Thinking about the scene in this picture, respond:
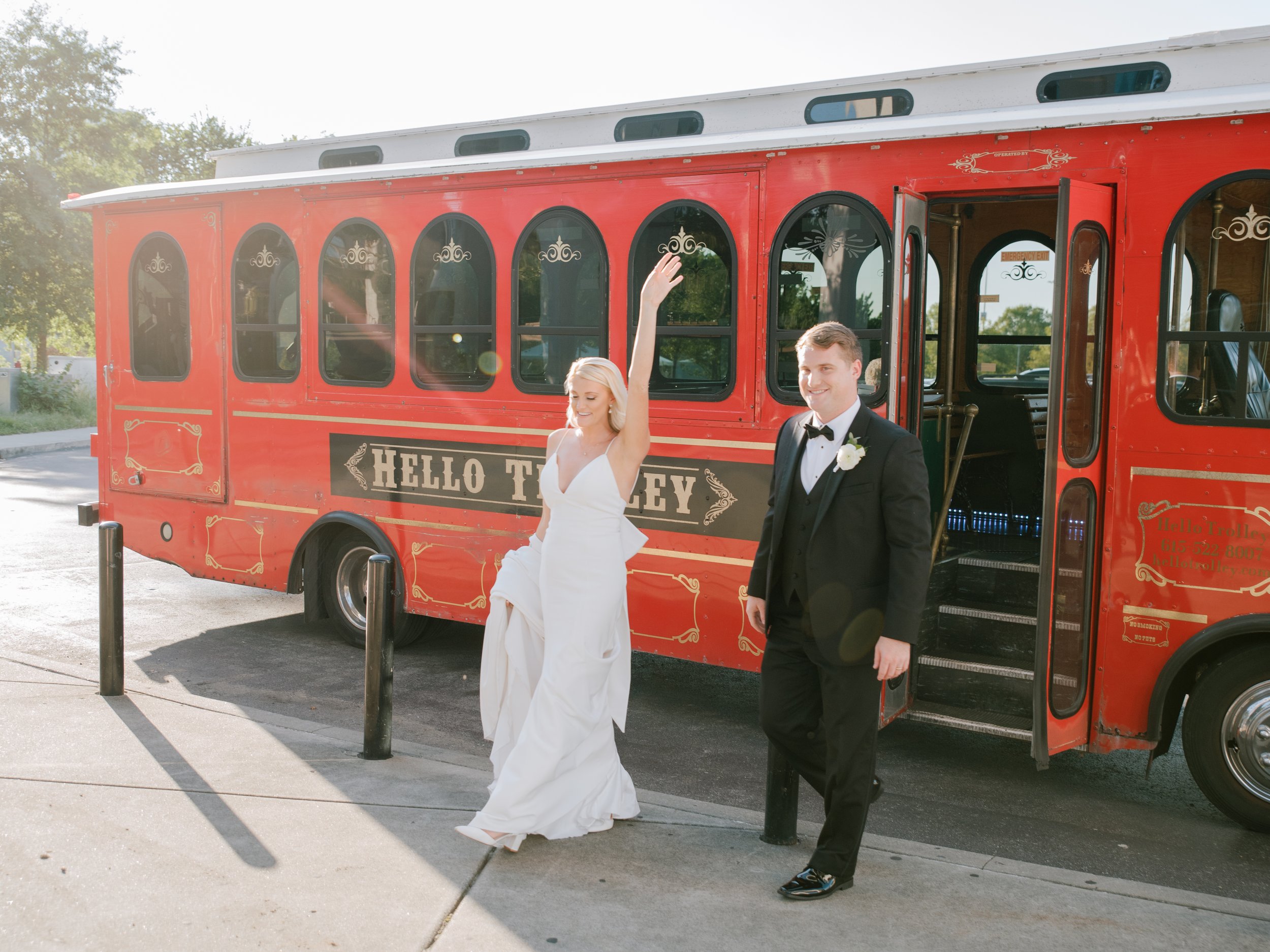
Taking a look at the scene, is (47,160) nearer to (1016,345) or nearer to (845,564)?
(1016,345)

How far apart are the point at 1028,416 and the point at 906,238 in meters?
2.40

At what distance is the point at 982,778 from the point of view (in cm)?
535

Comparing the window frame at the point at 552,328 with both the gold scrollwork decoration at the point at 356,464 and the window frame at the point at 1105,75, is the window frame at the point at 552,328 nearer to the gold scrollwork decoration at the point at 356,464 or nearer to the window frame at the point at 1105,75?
the gold scrollwork decoration at the point at 356,464

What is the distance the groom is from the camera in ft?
11.9

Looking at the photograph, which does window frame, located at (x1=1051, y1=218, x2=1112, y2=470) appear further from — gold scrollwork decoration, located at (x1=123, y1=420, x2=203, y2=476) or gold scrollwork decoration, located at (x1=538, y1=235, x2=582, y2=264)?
gold scrollwork decoration, located at (x1=123, y1=420, x2=203, y2=476)

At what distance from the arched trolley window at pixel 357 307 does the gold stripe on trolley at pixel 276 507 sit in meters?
0.84

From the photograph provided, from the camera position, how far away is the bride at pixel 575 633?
13.5 ft

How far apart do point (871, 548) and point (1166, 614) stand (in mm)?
1763

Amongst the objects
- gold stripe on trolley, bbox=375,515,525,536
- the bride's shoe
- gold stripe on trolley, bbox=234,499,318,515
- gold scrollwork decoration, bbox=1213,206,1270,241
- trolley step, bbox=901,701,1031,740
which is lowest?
the bride's shoe

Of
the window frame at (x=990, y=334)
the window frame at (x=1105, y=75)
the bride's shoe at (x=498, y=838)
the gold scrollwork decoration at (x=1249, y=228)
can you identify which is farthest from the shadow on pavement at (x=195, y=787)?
the window frame at (x=990, y=334)

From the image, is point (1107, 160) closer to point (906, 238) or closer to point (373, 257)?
point (906, 238)

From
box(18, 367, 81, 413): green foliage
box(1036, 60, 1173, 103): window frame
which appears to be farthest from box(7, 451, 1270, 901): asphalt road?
box(18, 367, 81, 413): green foliage

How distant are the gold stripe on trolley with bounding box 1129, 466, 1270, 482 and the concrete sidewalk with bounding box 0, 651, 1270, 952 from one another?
1.60 meters

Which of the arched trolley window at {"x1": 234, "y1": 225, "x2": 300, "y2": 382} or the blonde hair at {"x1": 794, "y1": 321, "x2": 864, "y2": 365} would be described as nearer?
the blonde hair at {"x1": 794, "y1": 321, "x2": 864, "y2": 365}
